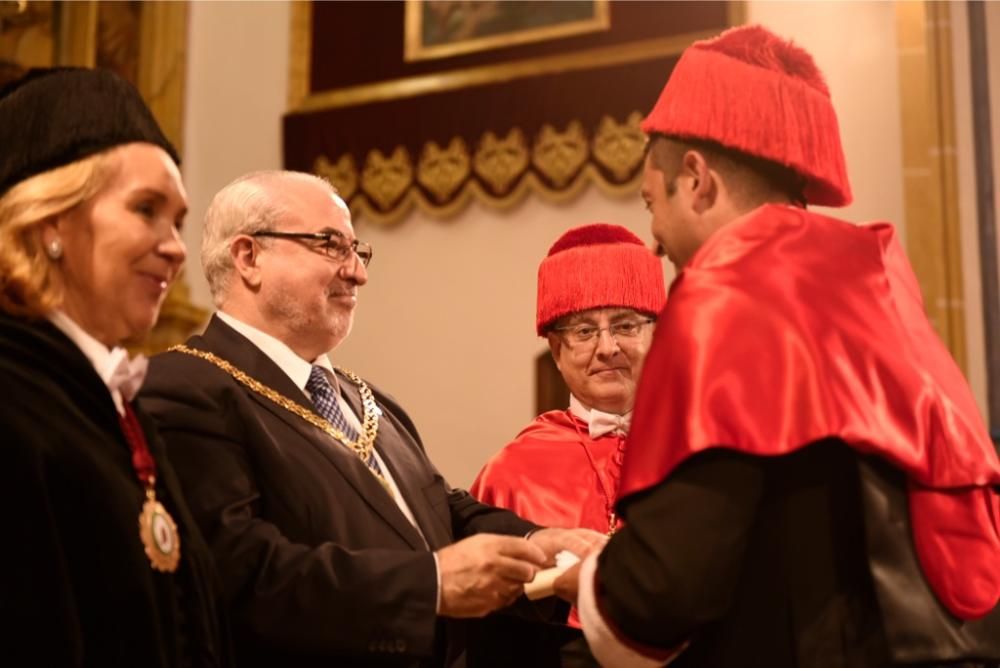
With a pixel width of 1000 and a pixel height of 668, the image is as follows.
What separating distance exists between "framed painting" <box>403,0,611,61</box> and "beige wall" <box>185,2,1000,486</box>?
90 cm

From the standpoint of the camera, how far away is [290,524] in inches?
101

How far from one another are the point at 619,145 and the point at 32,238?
192 inches

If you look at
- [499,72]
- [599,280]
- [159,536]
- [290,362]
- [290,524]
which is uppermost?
[499,72]

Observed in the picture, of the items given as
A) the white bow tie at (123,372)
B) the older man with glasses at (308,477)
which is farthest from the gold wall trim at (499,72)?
the white bow tie at (123,372)

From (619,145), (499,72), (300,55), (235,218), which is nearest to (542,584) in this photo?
(235,218)

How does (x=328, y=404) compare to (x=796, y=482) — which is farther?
(x=328, y=404)

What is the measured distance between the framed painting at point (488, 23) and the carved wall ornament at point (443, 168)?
0.59 m

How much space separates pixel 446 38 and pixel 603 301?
13.2ft

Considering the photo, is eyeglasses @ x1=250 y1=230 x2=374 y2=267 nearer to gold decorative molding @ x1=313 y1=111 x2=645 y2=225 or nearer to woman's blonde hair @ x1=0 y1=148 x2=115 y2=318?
woman's blonde hair @ x1=0 y1=148 x2=115 y2=318

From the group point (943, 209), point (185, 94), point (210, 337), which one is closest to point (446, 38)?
point (185, 94)

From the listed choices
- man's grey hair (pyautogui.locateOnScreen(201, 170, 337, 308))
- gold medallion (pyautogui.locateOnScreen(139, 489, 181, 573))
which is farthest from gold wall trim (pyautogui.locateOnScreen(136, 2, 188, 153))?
gold medallion (pyautogui.locateOnScreen(139, 489, 181, 573))

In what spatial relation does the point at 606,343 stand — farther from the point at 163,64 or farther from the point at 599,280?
the point at 163,64

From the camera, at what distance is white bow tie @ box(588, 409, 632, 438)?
3.71 meters

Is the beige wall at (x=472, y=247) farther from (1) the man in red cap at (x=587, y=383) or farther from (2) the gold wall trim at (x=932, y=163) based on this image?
(1) the man in red cap at (x=587, y=383)
